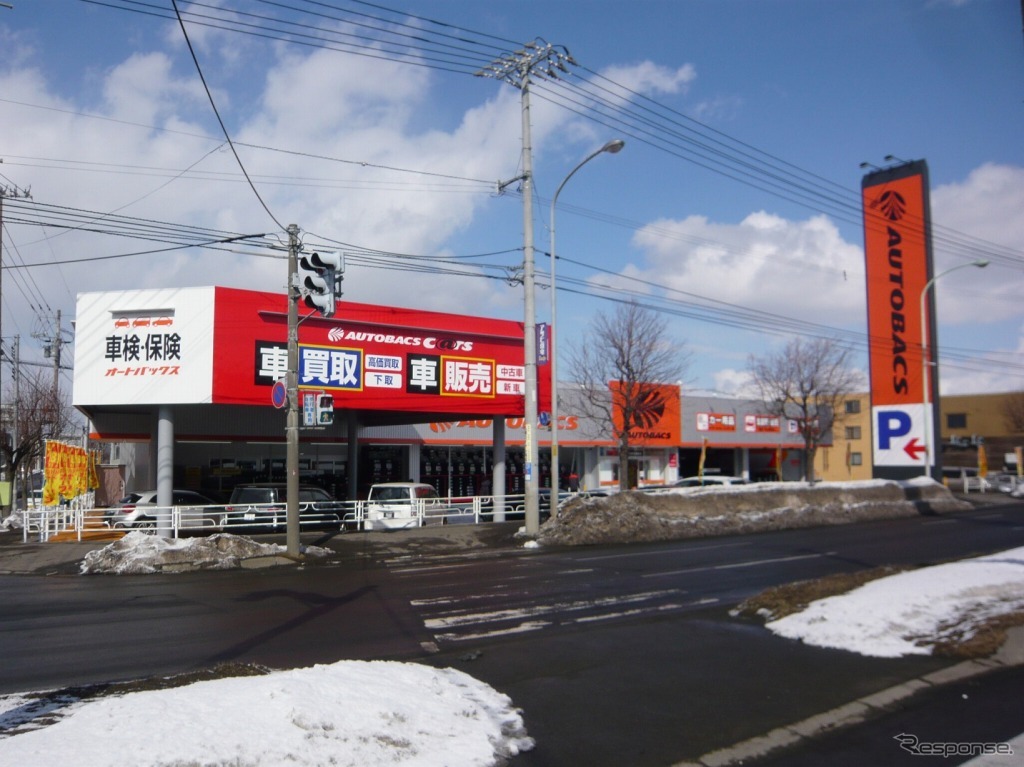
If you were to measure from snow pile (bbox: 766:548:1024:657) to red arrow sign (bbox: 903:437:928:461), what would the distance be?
3032 cm

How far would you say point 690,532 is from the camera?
25234 mm

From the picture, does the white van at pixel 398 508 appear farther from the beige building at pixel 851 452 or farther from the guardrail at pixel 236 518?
the beige building at pixel 851 452

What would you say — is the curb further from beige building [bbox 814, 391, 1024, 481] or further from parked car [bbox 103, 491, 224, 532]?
beige building [bbox 814, 391, 1024, 481]

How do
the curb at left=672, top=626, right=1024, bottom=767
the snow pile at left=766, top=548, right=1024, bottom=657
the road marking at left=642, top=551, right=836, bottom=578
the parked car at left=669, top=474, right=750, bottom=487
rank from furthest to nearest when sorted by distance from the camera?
the parked car at left=669, top=474, right=750, bottom=487 < the road marking at left=642, top=551, right=836, bottom=578 < the snow pile at left=766, top=548, right=1024, bottom=657 < the curb at left=672, top=626, right=1024, bottom=767

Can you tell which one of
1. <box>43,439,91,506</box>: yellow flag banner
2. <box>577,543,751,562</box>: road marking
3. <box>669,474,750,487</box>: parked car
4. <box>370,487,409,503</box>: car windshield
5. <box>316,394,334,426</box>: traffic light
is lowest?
<box>577,543,751,562</box>: road marking

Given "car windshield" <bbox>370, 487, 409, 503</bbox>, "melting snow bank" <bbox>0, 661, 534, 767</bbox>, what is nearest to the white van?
"car windshield" <bbox>370, 487, 409, 503</bbox>

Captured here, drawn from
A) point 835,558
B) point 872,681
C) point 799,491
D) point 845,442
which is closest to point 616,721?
point 872,681

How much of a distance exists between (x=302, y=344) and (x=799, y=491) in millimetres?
19412

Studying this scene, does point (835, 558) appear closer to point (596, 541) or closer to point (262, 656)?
point (596, 541)

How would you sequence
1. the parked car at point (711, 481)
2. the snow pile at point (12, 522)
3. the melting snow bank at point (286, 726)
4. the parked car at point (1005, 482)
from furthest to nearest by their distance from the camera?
the parked car at point (1005, 482) → the parked car at point (711, 481) → the snow pile at point (12, 522) → the melting snow bank at point (286, 726)

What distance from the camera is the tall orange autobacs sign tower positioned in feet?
128

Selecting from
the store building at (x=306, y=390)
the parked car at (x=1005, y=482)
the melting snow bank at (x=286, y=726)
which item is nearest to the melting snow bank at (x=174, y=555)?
the store building at (x=306, y=390)

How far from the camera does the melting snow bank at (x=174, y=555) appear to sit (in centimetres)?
1762

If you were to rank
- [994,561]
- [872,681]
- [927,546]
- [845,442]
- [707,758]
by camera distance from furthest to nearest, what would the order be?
1. [845,442]
2. [927,546]
3. [994,561]
4. [872,681]
5. [707,758]
